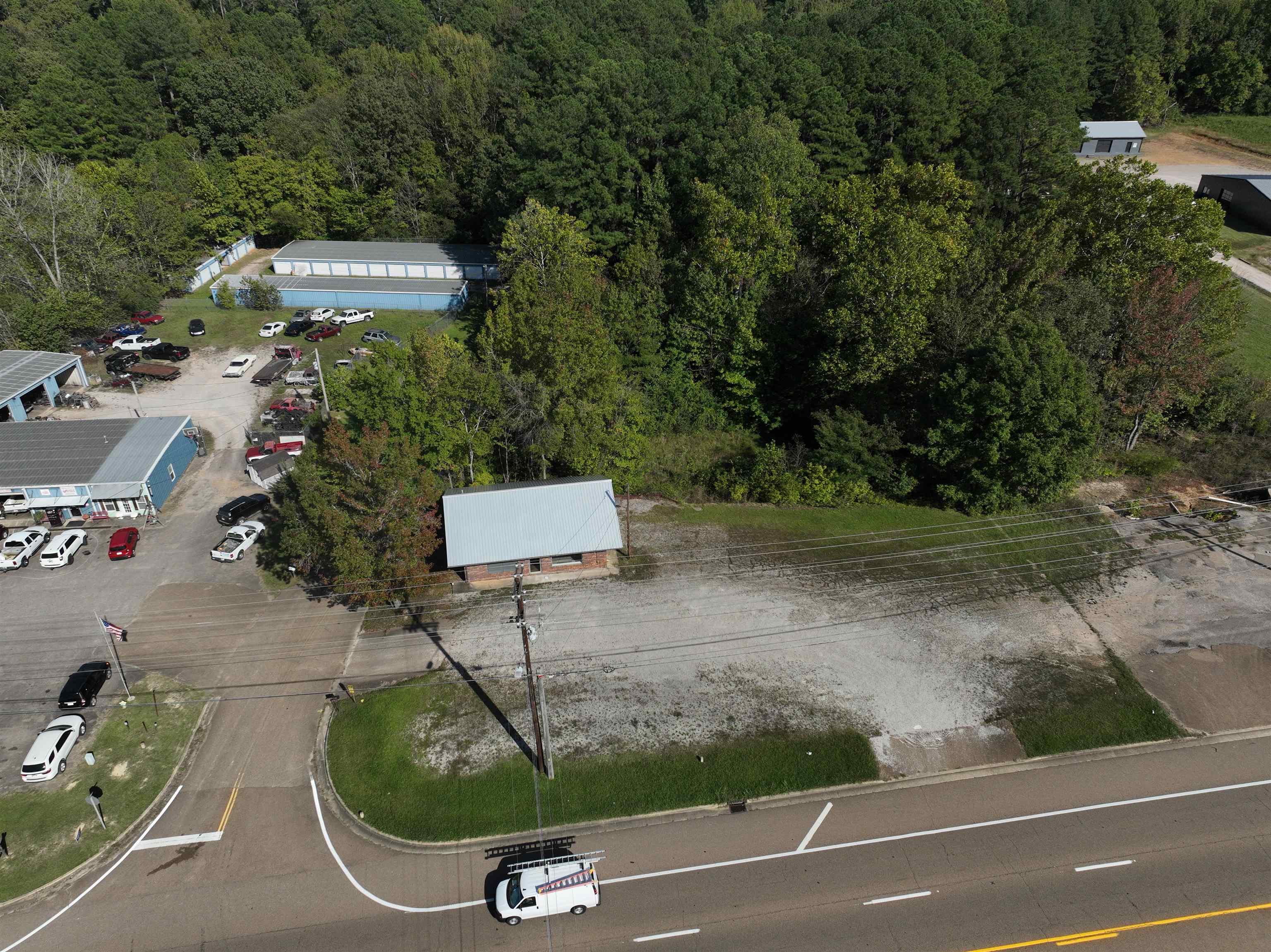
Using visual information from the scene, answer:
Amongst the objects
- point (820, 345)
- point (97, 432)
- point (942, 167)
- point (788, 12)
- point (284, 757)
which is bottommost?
point (284, 757)

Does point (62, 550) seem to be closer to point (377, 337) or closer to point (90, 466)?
point (90, 466)

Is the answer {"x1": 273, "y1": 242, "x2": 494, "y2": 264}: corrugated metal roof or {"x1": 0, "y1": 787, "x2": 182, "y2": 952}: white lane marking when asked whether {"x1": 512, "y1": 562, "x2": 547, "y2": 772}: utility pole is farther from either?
{"x1": 273, "y1": 242, "x2": 494, "y2": 264}: corrugated metal roof

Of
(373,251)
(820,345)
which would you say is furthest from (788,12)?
(820,345)

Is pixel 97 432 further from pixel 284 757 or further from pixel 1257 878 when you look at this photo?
pixel 1257 878

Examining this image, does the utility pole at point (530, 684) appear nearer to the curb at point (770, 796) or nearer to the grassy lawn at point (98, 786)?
the curb at point (770, 796)

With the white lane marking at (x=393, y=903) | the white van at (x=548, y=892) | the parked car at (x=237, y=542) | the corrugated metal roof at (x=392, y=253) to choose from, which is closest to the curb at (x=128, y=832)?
the white lane marking at (x=393, y=903)

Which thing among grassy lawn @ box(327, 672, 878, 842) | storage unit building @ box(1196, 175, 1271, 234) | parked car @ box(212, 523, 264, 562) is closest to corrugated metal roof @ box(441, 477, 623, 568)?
grassy lawn @ box(327, 672, 878, 842)
